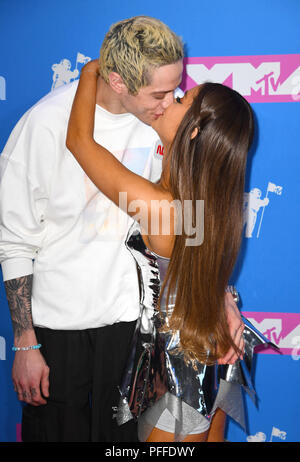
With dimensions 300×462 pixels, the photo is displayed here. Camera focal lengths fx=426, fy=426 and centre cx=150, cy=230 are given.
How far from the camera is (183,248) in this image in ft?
4.05

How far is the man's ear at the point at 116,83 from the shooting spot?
1290 mm

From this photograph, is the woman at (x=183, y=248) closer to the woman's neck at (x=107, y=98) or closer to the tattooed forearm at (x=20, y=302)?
the woman's neck at (x=107, y=98)

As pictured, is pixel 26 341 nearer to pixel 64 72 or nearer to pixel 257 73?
pixel 64 72

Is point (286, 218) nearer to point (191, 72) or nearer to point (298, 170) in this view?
point (298, 170)

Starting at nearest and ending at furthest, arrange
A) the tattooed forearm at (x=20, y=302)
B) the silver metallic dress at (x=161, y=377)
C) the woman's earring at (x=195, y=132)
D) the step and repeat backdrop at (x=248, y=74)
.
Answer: the woman's earring at (x=195, y=132)
the silver metallic dress at (x=161, y=377)
the tattooed forearm at (x=20, y=302)
the step and repeat backdrop at (x=248, y=74)

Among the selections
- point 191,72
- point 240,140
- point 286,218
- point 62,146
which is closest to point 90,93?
A: point 62,146

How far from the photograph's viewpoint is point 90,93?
1.31 m

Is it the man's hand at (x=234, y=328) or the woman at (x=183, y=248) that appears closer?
the woman at (x=183, y=248)

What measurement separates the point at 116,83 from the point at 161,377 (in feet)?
2.99

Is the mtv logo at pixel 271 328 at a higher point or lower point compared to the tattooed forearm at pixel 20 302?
lower

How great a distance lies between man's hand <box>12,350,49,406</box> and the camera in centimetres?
140

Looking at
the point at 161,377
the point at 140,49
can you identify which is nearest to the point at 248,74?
the point at 140,49

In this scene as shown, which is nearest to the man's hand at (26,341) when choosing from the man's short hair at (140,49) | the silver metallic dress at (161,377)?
the silver metallic dress at (161,377)
